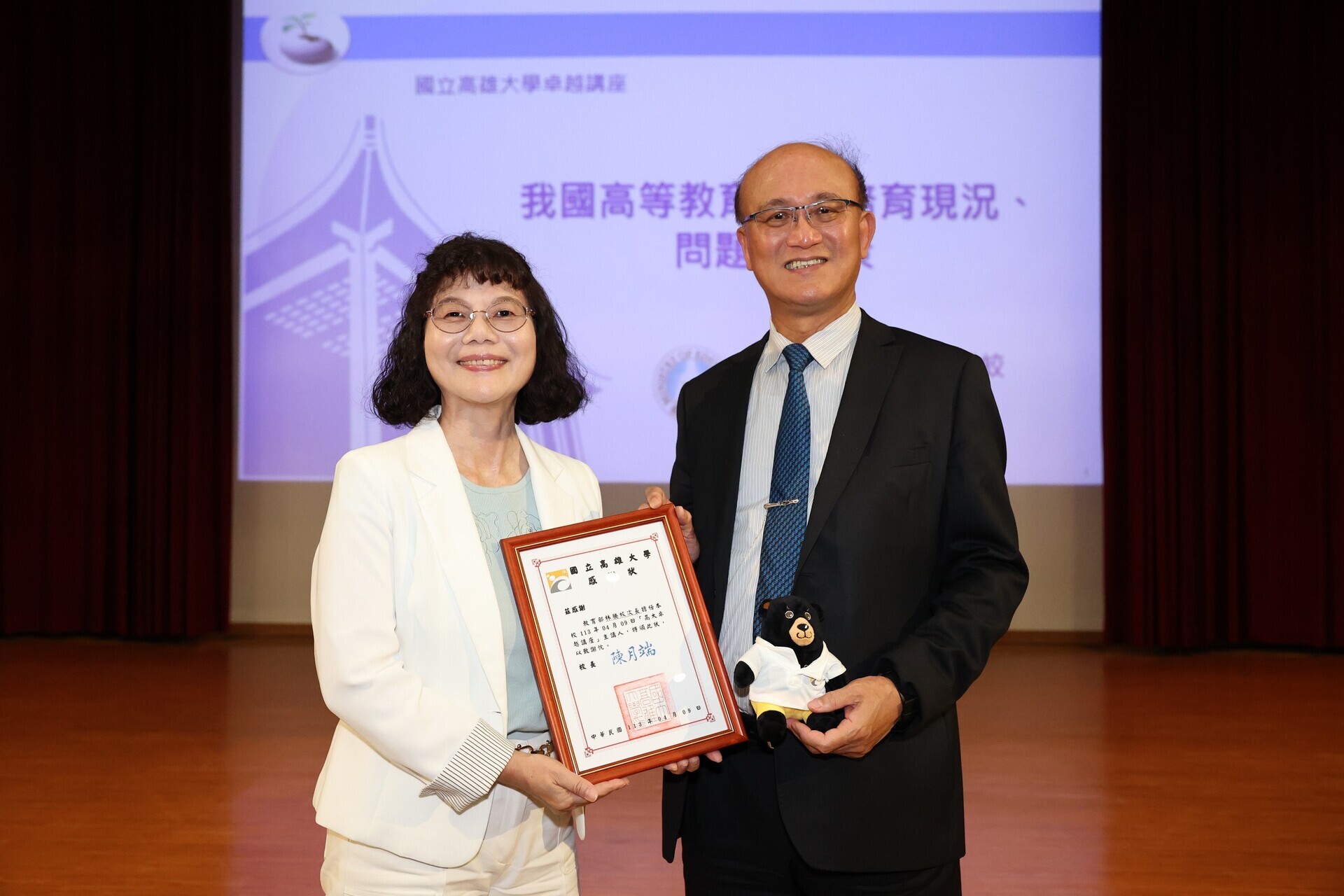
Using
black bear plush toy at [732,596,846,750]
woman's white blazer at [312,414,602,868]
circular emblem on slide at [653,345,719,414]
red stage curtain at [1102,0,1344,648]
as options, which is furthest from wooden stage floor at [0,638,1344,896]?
circular emblem on slide at [653,345,719,414]

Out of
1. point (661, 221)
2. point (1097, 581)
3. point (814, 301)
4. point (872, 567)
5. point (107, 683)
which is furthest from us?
point (1097, 581)

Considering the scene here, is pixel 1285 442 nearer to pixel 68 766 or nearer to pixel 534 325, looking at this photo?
pixel 534 325

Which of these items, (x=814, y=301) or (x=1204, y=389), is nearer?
(x=814, y=301)

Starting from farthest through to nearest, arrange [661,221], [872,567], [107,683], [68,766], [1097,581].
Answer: [1097,581] < [661,221] < [107,683] < [68,766] < [872,567]

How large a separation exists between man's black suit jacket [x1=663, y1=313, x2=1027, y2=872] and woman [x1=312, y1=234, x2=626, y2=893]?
331 millimetres

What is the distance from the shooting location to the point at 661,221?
5340 mm

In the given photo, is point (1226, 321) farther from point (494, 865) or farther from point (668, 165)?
point (494, 865)

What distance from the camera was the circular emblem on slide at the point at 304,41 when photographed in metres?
5.43

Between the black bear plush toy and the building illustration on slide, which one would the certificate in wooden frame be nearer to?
the black bear plush toy

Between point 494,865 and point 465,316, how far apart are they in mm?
747

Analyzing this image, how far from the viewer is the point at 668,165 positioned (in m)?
5.33

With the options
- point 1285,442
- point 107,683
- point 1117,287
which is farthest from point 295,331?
point 1285,442

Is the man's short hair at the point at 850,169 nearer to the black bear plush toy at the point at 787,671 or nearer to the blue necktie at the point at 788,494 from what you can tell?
the blue necktie at the point at 788,494

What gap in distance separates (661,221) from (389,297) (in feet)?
4.49
